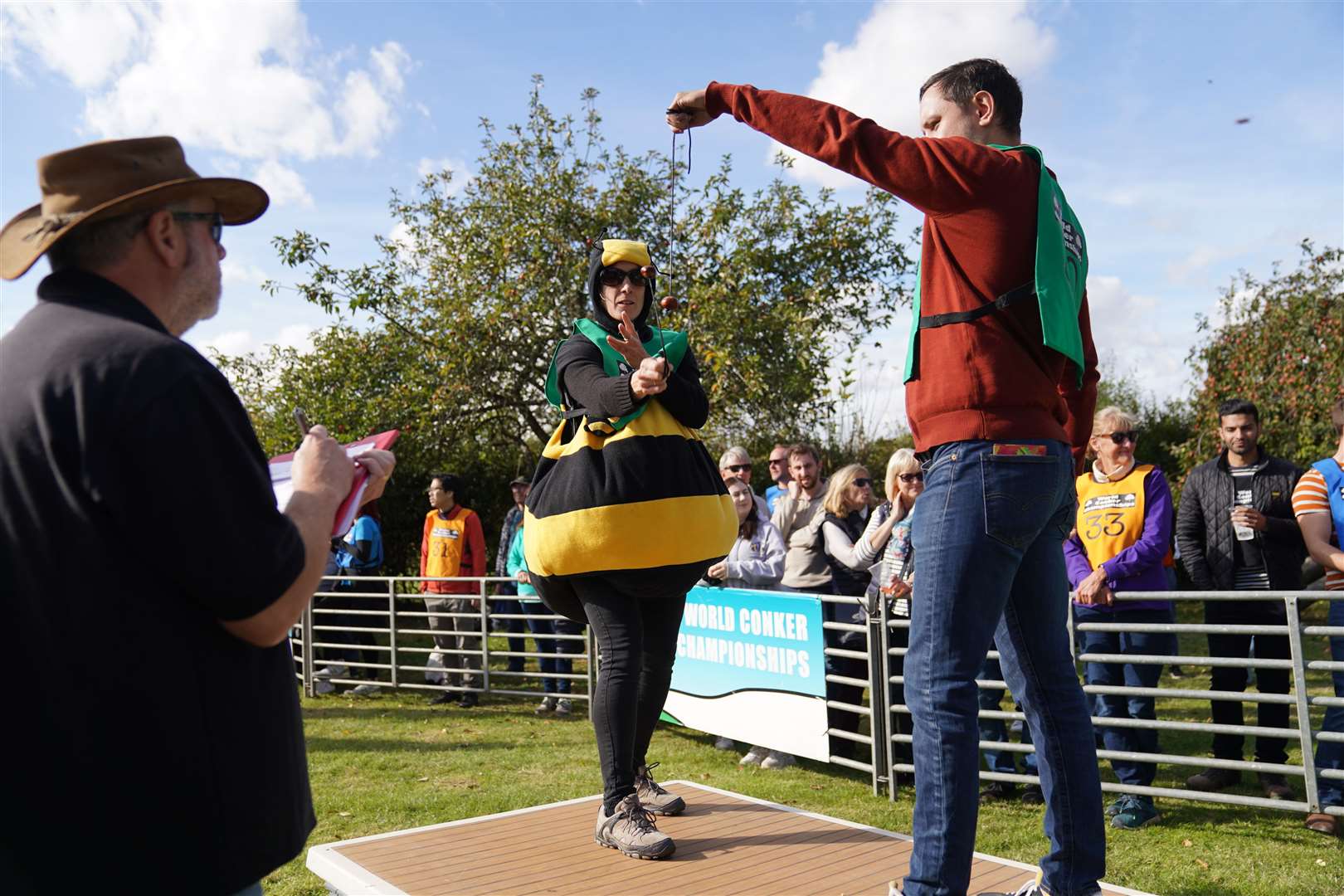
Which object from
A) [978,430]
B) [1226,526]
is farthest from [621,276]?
[1226,526]

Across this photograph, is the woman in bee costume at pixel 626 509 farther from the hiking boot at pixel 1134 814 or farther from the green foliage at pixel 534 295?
the green foliage at pixel 534 295

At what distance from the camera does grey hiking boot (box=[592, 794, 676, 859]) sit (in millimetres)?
3873

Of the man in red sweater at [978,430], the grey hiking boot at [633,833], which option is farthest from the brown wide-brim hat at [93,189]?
the grey hiking boot at [633,833]

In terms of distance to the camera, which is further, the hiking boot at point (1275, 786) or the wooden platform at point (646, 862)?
the hiking boot at point (1275, 786)

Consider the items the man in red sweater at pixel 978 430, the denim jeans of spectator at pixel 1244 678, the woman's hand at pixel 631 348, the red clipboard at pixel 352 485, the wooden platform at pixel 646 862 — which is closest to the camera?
the red clipboard at pixel 352 485

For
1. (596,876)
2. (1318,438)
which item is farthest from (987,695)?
(1318,438)

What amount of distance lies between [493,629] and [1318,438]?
13.6 meters

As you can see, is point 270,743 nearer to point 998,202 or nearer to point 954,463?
point 954,463

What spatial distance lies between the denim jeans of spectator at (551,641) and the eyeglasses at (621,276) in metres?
6.42

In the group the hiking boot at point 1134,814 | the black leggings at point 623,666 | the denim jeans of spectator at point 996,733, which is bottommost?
the hiking boot at point 1134,814

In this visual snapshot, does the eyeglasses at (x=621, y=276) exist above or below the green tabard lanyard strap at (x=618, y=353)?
above

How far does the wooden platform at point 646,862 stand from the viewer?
358cm

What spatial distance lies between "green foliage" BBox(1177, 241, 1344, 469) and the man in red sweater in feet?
53.6

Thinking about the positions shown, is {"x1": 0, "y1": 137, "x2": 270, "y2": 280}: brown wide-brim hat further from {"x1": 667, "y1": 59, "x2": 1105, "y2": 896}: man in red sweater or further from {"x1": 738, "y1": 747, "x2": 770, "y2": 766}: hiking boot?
{"x1": 738, "y1": 747, "x2": 770, "y2": 766}: hiking boot
